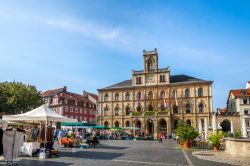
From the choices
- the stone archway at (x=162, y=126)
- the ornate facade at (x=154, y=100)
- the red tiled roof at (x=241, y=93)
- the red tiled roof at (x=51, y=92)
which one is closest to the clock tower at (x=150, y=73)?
the ornate facade at (x=154, y=100)

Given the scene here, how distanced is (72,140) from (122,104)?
37680mm

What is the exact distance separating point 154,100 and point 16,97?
95.8ft

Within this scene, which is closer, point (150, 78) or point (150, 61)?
point (150, 78)

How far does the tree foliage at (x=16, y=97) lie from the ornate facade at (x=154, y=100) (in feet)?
72.5

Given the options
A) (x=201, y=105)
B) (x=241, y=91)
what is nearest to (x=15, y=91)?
(x=201, y=105)

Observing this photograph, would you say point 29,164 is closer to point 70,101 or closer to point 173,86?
point 173,86

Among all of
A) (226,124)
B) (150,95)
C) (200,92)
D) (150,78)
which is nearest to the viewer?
(226,124)

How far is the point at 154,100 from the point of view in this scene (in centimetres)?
5953

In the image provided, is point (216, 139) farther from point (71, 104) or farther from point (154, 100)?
point (71, 104)

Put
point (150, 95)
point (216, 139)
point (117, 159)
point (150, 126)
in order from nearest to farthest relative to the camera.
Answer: point (117, 159) → point (216, 139) → point (150, 126) → point (150, 95)

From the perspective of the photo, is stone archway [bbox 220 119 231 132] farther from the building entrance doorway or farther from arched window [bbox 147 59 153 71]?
arched window [bbox 147 59 153 71]

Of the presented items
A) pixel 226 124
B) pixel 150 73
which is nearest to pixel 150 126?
pixel 150 73

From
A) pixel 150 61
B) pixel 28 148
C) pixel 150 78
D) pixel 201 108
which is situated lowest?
pixel 28 148

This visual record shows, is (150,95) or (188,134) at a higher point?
(150,95)
